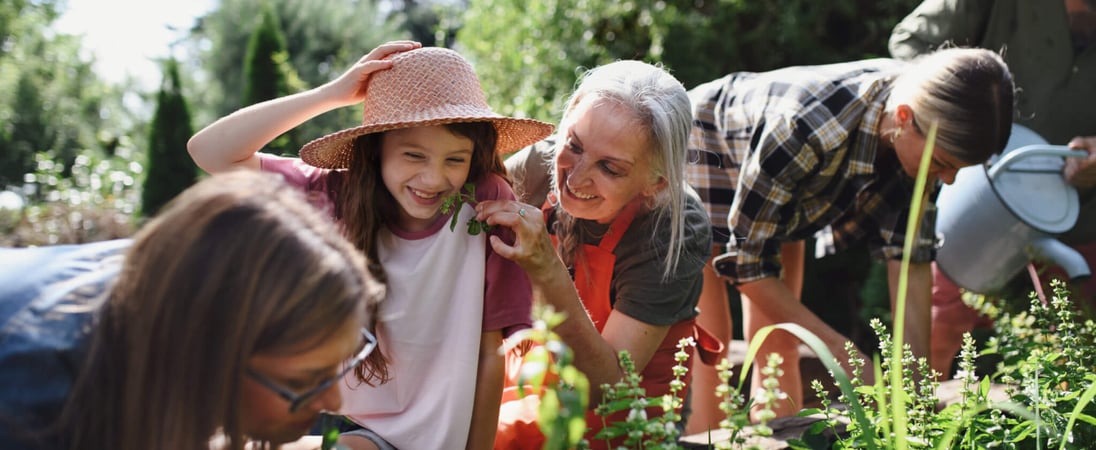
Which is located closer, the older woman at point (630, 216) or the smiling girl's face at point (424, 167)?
the smiling girl's face at point (424, 167)

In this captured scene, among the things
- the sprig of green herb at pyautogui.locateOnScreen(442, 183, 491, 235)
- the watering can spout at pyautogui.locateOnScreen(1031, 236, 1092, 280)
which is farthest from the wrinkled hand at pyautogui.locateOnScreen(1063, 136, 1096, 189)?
the sprig of green herb at pyautogui.locateOnScreen(442, 183, 491, 235)

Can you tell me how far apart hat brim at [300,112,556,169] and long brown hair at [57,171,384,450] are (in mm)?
771

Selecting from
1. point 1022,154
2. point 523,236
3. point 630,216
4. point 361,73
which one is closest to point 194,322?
Answer: point 523,236

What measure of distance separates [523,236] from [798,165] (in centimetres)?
117

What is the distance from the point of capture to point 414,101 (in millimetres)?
2016

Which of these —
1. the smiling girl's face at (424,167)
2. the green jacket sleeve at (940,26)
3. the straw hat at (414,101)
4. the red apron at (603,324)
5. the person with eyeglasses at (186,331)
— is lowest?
the red apron at (603,324)

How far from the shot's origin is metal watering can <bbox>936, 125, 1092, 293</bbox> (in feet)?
9.93

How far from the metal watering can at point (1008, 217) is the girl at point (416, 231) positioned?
5.59 feet

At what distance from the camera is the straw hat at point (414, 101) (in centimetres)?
199

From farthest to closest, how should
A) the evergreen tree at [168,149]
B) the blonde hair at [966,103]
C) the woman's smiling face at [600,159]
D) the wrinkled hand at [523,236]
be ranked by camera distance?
the evergreen tree at [168,149] → the blonde hair at [966,103] → the woman's smiling face at [600,159] → the wrinkled hand at [523,236]

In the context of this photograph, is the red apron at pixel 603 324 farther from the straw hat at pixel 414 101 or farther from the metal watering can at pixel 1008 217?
the metal watering can at pixel 1008 217

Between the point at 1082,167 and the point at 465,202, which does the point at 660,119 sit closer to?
the point at 465,202

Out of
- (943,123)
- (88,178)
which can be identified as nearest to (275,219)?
(943,123)

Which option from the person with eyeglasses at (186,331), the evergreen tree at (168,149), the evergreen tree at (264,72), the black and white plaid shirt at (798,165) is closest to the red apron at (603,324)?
the black and white plaid shirt at (798,165)
